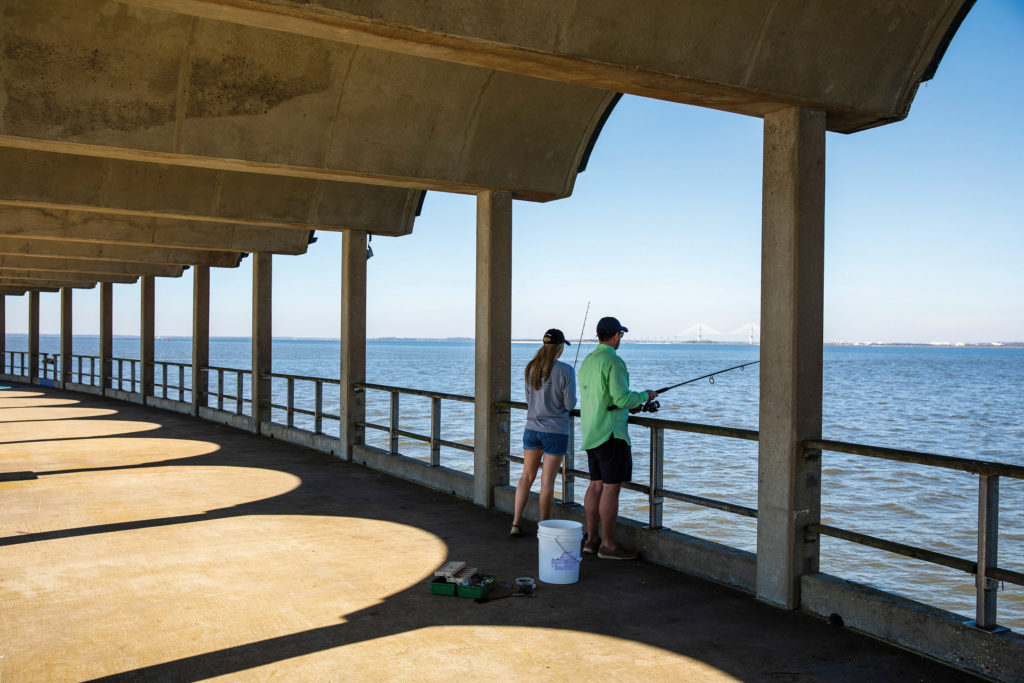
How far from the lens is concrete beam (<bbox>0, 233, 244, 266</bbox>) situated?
1445 cm

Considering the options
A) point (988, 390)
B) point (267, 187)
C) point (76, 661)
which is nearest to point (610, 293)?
point (988, 390)

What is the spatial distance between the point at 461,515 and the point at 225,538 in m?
1.99

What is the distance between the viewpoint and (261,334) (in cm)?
1331

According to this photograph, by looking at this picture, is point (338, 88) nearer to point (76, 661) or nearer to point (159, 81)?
point (159, 81)

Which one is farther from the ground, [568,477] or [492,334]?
[492,334]

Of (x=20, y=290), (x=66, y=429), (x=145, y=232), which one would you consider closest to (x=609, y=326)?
(x=145, y=232)

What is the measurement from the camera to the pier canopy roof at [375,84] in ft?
13.4

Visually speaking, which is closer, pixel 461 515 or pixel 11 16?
pixel 11 16

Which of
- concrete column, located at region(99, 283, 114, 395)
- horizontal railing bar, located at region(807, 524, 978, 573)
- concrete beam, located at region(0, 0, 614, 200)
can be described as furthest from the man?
concrete column, located at region(99, 283, 114, 395)

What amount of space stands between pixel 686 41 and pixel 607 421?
2.42m

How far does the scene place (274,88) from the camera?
6.45 m

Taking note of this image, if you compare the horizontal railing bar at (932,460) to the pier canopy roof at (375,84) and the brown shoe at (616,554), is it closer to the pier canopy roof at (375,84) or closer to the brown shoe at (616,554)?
the brown shoe at (616,554)

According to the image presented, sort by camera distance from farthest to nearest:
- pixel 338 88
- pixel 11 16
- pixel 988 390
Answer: pixel 988 390
pixel 338 88
pixel 11 16

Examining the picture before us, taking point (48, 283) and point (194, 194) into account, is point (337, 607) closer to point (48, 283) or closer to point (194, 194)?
point (194, 194)
